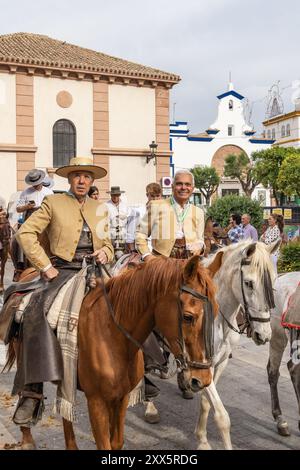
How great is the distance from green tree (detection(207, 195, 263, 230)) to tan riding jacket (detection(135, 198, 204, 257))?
1795cm

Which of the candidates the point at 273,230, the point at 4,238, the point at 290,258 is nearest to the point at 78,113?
the point at 4,238

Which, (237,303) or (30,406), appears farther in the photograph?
(237,303)

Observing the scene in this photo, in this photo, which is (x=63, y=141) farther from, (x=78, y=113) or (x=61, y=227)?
(x=61, y=227)

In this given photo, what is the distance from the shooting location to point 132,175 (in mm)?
26547

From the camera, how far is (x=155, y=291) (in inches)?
124

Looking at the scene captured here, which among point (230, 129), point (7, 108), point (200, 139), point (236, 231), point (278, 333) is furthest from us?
point (230, 129)

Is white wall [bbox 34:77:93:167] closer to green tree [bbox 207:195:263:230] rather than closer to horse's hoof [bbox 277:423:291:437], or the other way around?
green tree [bbox 207:195:263:230]

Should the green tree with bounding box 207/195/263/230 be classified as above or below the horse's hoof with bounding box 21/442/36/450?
above

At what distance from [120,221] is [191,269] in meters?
6.40

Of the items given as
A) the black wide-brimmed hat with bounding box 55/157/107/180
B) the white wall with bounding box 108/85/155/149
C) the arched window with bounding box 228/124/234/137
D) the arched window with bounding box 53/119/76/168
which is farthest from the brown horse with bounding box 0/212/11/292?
the arched window with bounding box 228/124/234/137

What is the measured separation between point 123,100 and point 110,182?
442 centimetres

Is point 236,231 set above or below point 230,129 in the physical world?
below

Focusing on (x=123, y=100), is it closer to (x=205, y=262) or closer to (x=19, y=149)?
(x=19, y=149)

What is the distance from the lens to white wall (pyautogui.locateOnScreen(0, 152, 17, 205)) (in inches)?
942
